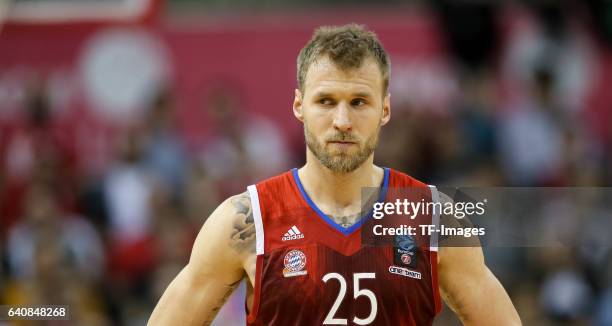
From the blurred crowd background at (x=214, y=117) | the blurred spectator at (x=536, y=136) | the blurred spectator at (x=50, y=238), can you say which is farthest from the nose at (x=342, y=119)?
the blurred spectator at (x=536, y=136)

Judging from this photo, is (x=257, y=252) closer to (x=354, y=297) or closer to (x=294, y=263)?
(x=294, y=263)

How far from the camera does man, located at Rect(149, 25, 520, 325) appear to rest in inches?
221

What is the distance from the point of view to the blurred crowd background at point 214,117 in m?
11.3

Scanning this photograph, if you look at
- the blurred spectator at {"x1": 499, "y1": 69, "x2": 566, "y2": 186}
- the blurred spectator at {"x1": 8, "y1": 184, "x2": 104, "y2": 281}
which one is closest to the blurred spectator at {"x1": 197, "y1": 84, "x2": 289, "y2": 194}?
the blurred spectator at {"x1": 8, "y1": 184, "x2": 104, "y2": 281}

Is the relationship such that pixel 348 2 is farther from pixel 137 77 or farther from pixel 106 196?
pixel 106 196

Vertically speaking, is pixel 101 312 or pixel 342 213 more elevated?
pixel 342 213

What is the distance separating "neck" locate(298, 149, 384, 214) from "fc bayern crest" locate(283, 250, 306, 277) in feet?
1.03

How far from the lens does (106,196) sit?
39.8 feet

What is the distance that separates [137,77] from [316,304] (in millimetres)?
8323

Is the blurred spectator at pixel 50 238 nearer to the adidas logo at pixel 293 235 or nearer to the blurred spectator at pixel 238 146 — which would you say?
the blurred spectator at pixel 238 146

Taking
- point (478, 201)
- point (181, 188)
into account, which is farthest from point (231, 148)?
point (478, 201)

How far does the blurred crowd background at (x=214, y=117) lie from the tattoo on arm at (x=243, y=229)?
16.2ft

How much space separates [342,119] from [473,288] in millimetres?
1092

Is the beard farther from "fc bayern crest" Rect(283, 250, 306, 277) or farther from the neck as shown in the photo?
"fc bayern crest" Rect(283, 250, 306, 277)
